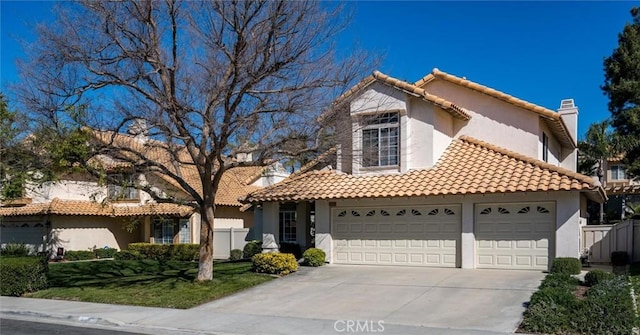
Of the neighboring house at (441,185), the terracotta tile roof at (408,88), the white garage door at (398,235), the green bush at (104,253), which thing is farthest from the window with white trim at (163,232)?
the terracotta tile roof at (408,88)

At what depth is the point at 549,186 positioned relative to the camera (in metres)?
15.1

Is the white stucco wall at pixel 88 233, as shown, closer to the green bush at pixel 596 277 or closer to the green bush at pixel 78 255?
the green bush at pixel 78 255

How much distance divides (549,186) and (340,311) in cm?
717

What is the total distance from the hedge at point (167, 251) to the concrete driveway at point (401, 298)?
471 inches

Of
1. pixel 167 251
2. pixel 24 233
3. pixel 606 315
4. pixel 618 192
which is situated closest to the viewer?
pixel 606 315

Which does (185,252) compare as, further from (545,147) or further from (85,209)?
(545,147)

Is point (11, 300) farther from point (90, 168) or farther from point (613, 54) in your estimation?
point (613, 54)

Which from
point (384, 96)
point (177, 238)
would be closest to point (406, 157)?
Result: point (384, 96)

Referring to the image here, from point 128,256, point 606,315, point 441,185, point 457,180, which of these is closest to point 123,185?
point 441,185

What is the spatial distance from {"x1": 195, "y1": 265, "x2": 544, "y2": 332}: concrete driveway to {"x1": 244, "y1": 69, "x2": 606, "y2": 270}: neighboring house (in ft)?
3.59

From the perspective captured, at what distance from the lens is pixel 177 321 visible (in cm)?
1159

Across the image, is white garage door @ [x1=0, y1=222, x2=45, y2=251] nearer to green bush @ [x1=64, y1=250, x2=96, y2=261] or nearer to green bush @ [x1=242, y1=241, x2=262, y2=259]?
green bush @ [x1=64, y1=250, x2=96, y2=261]

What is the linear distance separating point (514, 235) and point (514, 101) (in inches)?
210

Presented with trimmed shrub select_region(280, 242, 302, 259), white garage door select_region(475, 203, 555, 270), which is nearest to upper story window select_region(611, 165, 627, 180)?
white garage door select_region(475, 203, 555, 270)
